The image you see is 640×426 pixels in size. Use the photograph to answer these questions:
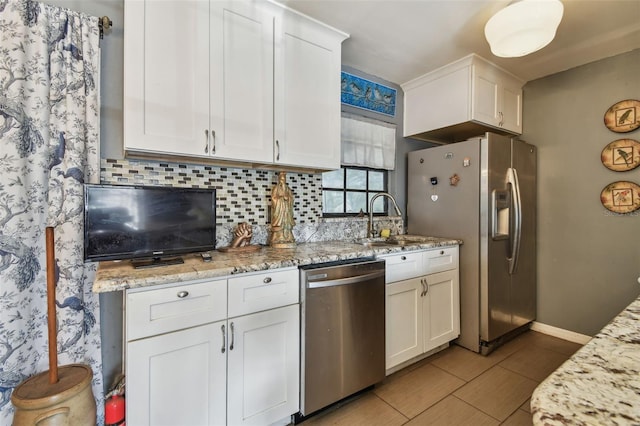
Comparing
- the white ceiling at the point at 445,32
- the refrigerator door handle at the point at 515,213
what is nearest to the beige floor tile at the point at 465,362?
the refrigerator door handle at the point at 515,213

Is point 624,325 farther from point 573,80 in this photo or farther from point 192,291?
point 573,80

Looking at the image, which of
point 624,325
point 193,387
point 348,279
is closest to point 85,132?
point 193,387

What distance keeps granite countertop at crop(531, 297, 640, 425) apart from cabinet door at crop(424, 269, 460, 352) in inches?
63.4

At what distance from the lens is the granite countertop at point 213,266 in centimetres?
112

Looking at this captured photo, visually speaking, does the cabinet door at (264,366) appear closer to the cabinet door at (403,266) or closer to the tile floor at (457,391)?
the tile floor at (457,391)

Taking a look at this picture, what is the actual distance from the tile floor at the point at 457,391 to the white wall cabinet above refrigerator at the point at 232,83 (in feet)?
5.13

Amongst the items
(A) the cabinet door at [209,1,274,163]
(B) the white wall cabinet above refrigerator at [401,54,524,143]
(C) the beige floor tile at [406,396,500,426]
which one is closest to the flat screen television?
(A) the cabinet door at [209,1,274,163]

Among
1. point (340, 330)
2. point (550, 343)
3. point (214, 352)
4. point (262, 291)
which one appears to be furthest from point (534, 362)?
point (214, 352)

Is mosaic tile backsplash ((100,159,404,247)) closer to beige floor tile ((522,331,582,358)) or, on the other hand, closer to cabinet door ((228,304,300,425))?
cabinet door ((228,304,300,425))

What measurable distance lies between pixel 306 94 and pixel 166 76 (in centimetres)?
84

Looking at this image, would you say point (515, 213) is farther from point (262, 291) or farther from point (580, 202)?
point (262, 291)

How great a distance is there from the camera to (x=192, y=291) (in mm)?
1245

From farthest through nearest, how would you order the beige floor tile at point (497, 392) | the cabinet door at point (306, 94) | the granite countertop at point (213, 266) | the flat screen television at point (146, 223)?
the cabinet door at point (306, 94), the beige floor tile at point (497, 392), the flat screen television at point (146, 223), the granite countertop at point (213, 266)

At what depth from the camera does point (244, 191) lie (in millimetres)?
2008
